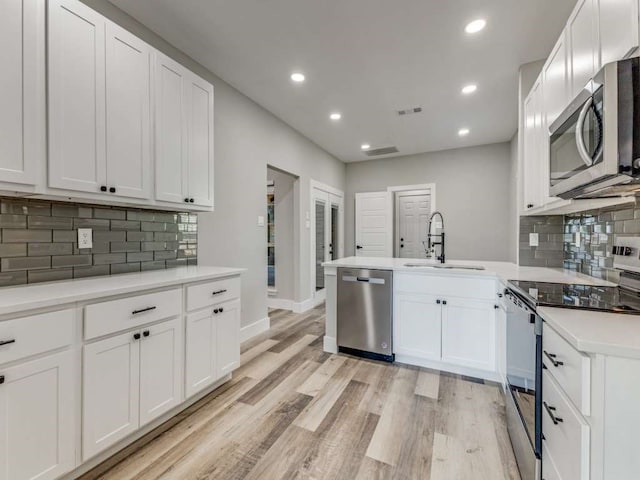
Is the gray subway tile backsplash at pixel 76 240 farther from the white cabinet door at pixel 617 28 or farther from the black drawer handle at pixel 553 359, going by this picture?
the white cabinet door at pixel 617 28

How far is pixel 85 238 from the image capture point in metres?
1.89

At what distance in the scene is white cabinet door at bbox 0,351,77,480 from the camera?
115 centimetres

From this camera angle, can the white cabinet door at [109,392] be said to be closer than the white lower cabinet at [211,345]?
Yes

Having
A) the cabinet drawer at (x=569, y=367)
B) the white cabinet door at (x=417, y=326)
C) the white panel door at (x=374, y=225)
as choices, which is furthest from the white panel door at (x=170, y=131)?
the white panel door at (x=374, y=225)

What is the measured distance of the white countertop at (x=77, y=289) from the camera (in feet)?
3.97

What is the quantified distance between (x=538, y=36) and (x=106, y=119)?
325 cm

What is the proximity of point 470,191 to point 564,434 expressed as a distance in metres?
4.96

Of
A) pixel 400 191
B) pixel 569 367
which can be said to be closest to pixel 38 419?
pixel 569 367

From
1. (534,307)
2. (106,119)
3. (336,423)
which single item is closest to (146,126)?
(106,119)

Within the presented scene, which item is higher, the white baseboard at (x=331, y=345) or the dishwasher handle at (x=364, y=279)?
the dishwasher handle at (x=364, y=279)

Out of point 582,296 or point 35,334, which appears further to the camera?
point 582,296

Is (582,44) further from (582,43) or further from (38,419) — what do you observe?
(38,419)

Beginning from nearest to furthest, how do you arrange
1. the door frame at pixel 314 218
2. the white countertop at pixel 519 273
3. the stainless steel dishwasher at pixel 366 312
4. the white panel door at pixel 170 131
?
1. the white countertop at pixel 519 273
2. the white panel door at pixel 170 131
3. the stainless steel dishwasher at pixel 366 312
4. the door frame at pixel 314 218

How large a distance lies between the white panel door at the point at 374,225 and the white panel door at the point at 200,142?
403 cm
